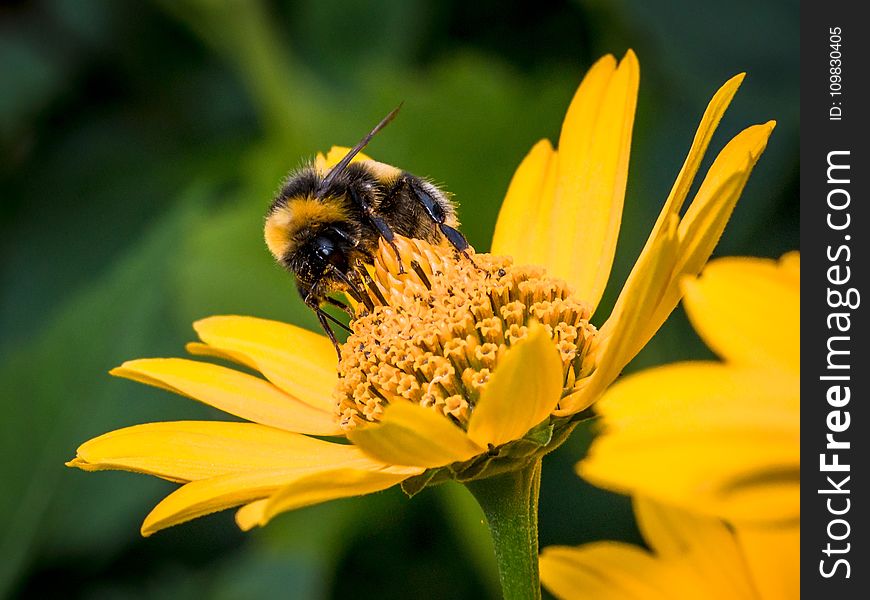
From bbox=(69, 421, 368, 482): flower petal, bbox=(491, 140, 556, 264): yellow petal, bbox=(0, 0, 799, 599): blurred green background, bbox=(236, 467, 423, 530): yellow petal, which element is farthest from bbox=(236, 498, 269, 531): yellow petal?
bbox=(0, 0, 799, 599): blurred green background

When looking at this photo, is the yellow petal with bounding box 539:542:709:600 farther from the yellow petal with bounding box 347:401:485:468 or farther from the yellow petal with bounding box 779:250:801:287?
the yellow petal with bounding box 779:250:801:287

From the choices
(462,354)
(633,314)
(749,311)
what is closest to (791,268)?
(749,311)

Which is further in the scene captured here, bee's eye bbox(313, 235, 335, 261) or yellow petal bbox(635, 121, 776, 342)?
bee's eye bbox(313, 235, 335, 261)

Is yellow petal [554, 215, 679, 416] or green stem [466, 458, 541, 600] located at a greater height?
yellow petal [554, 215, 679, 416]

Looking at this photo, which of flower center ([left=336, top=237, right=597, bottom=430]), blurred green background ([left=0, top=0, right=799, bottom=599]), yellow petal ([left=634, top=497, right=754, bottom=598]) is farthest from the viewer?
blurred green background ([left=0, top=0, right=799, bottom=599])

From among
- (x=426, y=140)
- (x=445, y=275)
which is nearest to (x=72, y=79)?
(x=426, y=140)

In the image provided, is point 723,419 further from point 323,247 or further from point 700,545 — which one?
point 323,247

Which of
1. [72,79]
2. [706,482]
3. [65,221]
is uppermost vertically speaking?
[72,79]

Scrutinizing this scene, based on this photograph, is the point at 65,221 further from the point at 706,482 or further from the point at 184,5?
the point at 706,482
